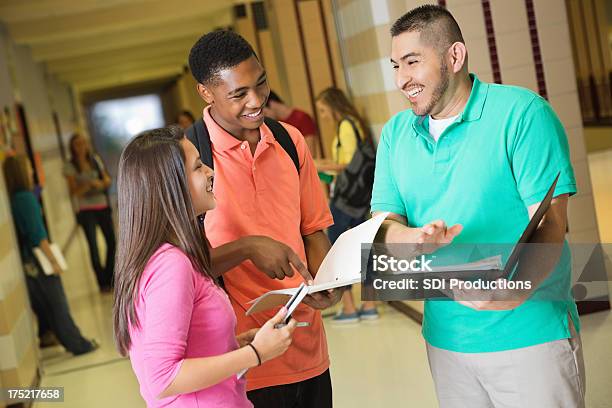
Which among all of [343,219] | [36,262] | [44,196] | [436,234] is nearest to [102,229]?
[36,262]

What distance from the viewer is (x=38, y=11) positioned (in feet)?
37.9

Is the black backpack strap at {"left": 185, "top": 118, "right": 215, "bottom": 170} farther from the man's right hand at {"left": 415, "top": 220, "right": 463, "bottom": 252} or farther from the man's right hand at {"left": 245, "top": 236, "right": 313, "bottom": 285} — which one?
the man's right hand at {"left": 415, "top": 220, "right": 463, "bottom": 252}

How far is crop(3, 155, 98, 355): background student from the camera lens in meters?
6.31

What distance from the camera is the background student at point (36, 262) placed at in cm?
631

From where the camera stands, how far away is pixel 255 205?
232 centimetres

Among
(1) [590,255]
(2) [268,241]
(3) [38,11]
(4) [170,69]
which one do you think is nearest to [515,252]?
(1) [590,255]

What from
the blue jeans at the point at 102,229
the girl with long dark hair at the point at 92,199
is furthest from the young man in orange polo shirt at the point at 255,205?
the blue jeans at the point at 102,229

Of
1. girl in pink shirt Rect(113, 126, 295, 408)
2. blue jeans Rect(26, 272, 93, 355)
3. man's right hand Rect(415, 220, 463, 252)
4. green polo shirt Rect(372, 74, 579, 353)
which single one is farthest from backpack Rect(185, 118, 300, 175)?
blue jeans Rect(26, 272, 93, 355)

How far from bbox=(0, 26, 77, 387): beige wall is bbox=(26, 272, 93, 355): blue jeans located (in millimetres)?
283

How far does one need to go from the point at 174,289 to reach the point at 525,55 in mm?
3939

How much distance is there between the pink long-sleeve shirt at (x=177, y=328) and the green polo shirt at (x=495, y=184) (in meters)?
0.55

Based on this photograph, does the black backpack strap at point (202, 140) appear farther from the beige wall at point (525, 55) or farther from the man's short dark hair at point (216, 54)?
the beige wall at point (525, 55)

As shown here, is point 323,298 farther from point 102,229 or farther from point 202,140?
point 102,229

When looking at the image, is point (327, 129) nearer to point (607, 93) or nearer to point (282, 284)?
point (282, 284)
